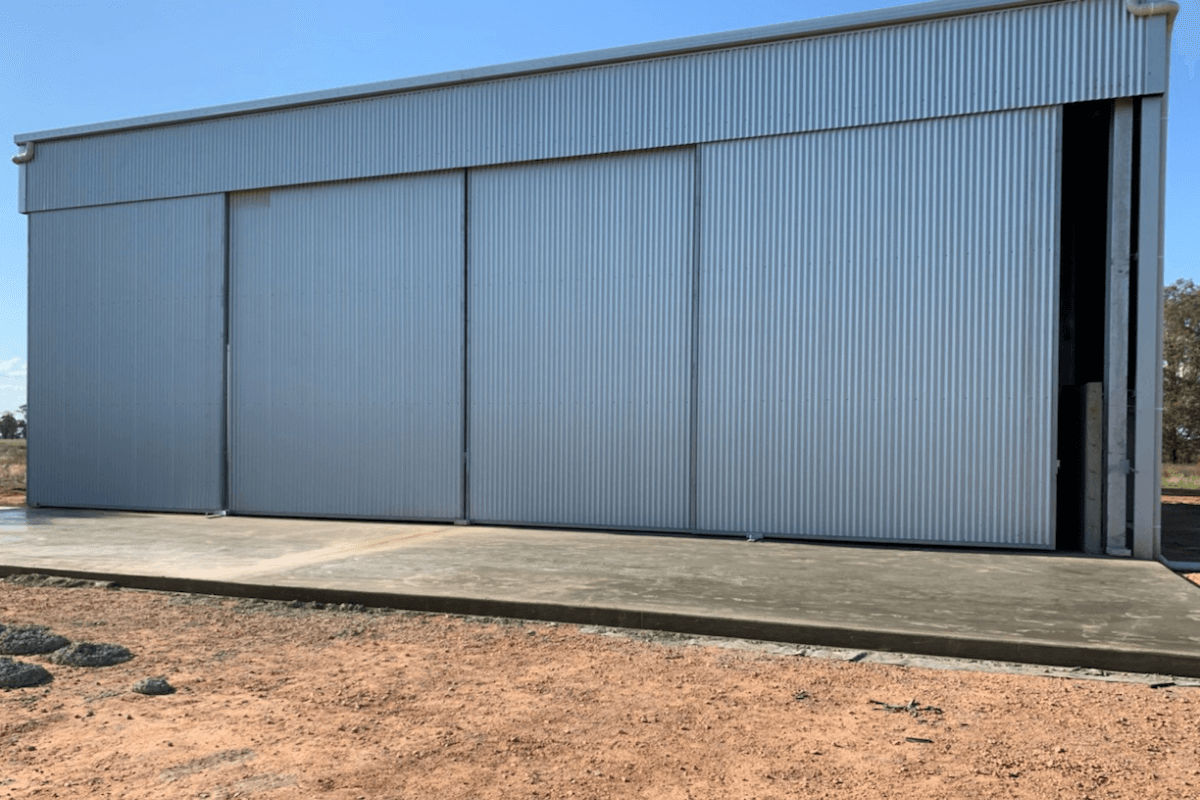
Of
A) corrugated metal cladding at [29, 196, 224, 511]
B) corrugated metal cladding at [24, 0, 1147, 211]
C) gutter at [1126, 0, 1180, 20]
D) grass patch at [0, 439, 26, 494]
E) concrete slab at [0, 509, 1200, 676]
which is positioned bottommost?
grass patch at [0, 439, 26, 494]

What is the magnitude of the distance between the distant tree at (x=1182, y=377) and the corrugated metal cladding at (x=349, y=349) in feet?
→ 109

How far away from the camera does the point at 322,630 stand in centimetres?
698

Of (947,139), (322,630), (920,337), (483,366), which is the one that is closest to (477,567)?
(322,630)

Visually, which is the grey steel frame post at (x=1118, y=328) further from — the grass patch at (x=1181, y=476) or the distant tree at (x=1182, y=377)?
A: the distant tree at (x=1182, y=377)

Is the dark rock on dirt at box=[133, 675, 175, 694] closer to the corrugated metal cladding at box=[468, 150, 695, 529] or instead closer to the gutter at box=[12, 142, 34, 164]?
the corrugated metal cladding at box=[468, 150, 695, 529]

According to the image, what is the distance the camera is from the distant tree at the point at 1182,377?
36.9 meters

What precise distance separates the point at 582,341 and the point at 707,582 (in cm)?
546

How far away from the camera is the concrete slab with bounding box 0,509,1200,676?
6.43 meters

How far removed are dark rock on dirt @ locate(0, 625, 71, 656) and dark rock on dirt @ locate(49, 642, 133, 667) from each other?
0.14m

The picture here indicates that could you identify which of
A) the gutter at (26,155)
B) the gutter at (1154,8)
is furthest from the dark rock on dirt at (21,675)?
the gutter at (26,155)

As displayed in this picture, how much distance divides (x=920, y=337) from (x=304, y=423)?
9.24 meters

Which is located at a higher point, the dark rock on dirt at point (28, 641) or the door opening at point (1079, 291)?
the door opening at point (1079, 291)

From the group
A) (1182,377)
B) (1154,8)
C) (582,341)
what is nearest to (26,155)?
(582,341)

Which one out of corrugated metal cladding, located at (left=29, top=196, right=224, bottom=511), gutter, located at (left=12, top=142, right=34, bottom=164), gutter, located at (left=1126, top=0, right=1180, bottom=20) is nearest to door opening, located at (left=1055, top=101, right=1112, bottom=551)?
gutter, located at (left=1126, top=0, right=1180, bottom=20)
